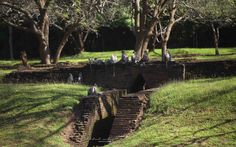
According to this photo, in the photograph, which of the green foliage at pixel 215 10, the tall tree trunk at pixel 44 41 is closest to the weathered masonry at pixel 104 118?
the green foliage at pixel 215 10

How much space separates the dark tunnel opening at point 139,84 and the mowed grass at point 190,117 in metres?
4.16

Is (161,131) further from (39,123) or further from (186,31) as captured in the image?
(186,31)

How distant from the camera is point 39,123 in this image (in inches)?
574

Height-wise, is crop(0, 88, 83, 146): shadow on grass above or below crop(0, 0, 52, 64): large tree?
below

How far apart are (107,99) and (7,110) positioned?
9.72 ft

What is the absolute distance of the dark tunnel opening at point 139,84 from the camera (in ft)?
65.1

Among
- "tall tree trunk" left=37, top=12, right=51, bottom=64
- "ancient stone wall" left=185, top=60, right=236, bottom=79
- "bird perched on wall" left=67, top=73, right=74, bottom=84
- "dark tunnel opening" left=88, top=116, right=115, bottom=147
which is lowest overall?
"dark tunnel opening" left=88, top=116, right=115, bottom=147

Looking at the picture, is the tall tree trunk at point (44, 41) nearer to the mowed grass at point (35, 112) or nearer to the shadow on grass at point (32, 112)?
the mowed grass at point (35, 112)

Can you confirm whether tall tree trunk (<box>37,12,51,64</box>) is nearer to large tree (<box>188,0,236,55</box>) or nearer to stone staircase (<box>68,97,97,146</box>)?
large tree (<box>188,0,236,55</box>)

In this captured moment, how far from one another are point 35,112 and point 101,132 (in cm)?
201

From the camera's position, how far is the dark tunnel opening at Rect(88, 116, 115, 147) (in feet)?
48.1

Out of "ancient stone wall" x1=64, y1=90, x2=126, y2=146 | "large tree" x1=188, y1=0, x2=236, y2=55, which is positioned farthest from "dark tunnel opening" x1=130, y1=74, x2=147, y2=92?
"large tree" x1=188, y1=0, x2=236, y2=55

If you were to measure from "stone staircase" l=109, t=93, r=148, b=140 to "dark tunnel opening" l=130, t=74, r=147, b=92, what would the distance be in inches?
176

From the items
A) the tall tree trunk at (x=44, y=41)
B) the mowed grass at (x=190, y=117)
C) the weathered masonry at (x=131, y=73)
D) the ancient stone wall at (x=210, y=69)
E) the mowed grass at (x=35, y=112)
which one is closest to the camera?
the mowed grass at (x=190, y=117)
